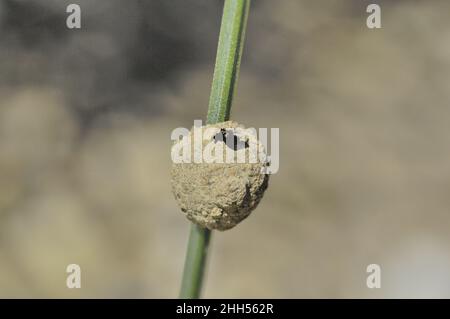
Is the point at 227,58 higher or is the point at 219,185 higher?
the point at 227,58

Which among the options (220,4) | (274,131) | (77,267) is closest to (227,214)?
(77,267)

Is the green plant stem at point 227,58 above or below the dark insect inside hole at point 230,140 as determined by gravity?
above

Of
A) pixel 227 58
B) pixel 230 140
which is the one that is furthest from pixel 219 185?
pixel 227 58

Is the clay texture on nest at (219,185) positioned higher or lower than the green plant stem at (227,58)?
lower

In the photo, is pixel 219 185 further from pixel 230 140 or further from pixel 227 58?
pixel 227 58

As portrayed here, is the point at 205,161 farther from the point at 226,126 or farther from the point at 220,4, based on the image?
the point at 220,4

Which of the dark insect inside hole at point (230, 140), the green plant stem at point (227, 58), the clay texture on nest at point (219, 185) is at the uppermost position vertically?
the green plant stem at point (227, 58)
